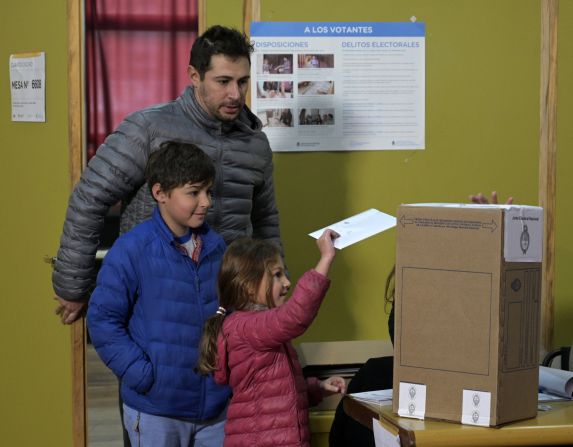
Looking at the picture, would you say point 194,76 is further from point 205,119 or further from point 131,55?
point 131,55

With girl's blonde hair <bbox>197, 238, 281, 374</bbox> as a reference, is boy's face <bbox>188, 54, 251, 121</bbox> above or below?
above

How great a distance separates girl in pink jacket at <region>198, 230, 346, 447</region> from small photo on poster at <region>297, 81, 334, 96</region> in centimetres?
131

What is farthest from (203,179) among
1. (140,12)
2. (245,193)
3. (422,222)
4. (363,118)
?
(140,12)

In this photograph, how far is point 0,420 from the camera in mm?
3568

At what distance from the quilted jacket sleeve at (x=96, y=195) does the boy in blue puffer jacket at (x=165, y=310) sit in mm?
139

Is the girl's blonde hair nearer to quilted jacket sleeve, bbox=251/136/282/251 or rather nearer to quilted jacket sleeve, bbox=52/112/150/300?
quilted jacket sleeve, bbox=52/112/150/300

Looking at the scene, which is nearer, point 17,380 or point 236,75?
point 236,75

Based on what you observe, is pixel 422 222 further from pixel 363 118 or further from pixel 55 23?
pixel 55 23

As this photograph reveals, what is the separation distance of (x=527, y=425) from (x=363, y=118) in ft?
6.27

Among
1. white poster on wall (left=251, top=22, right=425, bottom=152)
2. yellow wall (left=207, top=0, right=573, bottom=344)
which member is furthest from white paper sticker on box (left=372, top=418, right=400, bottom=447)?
white poster on wall (left=251, top=22, right=425, bottom=152)

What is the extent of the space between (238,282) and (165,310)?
0.23 metres

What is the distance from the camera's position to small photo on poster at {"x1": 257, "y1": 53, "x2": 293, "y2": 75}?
3.47m

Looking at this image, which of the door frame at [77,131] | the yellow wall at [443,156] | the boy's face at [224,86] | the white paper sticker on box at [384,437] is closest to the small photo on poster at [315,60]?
the yellow wall at [443,156]

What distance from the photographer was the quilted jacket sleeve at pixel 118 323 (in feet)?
7.61
